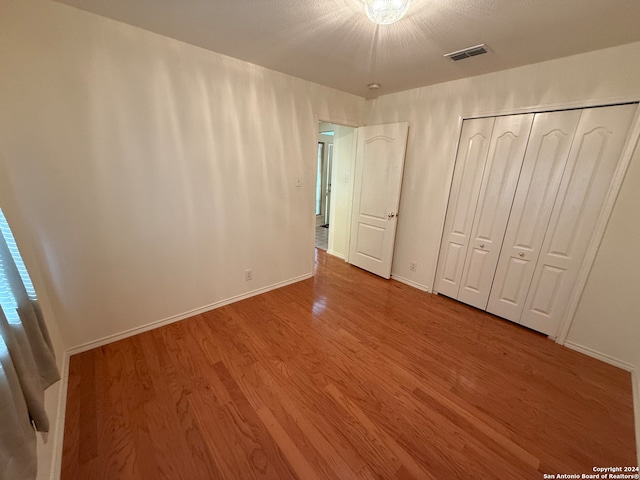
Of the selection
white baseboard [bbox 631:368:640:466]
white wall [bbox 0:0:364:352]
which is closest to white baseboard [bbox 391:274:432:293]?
white baseboard [bbox 631:368:640:466]

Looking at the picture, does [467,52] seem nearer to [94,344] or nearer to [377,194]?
[377,194]

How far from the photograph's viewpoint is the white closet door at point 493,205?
223 cm

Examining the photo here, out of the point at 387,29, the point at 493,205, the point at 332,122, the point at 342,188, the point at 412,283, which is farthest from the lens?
the point at 342,188

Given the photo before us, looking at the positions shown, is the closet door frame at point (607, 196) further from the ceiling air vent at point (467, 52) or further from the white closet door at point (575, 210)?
the ceiling air vent at point (467, 52)

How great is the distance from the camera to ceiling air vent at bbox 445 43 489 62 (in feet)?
6.02

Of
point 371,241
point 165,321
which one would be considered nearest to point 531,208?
point 371,241

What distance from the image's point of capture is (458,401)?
1604 millimetres

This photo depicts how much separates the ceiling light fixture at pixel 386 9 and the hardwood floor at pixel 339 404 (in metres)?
2.17

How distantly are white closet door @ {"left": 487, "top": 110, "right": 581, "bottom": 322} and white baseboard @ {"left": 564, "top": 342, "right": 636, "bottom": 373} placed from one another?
40 cm

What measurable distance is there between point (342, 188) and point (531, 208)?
7.47ft

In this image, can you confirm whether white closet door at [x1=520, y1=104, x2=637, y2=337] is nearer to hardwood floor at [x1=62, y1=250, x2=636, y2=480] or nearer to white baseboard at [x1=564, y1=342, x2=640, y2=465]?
white baseboard at [x1=564, y1=342, x2=640, y2=465]

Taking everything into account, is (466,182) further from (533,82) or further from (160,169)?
(160,169)

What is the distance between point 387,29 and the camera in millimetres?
1658

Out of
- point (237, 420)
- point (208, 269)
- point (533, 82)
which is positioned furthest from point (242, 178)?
point (533, 82)
